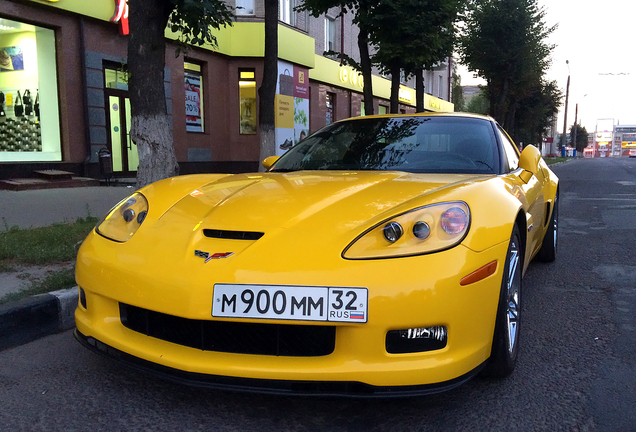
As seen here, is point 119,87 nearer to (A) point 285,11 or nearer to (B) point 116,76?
(B) point 116,76

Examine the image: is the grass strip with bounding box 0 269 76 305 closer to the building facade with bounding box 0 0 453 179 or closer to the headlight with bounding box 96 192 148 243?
the headlight with bounding box 96 192 148 243

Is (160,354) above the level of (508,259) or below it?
below

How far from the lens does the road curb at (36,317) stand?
279 cm

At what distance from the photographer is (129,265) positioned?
2.07 metres

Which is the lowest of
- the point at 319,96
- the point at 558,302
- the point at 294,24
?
the point at 558,302

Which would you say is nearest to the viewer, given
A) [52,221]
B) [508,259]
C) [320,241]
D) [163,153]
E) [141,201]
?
[320,241]

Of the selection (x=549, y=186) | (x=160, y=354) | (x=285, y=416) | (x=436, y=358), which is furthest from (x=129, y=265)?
(x=549, y=186)

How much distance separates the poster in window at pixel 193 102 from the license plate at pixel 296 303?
13764 millimetres

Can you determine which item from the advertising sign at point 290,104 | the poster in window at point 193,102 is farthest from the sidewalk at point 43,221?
the advertising sign at point 290,104

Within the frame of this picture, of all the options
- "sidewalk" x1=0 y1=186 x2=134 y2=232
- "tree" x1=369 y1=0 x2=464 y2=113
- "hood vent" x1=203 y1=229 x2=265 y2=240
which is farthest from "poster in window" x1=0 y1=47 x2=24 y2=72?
"hood vent" x1=203 y1=229 x2=265 y2=240

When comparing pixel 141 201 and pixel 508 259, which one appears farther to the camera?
pixel 141 201

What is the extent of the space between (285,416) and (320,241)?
2.20 ft

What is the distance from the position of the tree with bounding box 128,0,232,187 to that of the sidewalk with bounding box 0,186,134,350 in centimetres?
130

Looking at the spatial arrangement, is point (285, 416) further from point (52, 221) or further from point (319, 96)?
point (319, 96)
